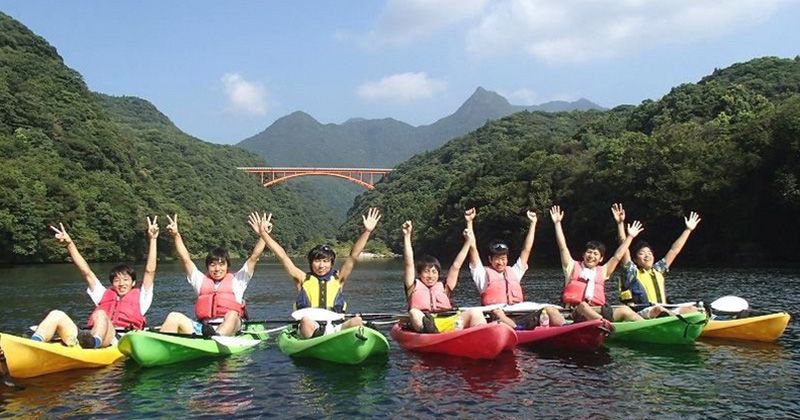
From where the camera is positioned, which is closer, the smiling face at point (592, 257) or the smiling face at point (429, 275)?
the smiling face at point (429, 275)

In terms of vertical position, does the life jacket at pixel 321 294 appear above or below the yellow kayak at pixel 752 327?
above

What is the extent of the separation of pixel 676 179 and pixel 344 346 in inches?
1393

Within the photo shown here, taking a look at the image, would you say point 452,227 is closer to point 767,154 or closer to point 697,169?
point 697,169

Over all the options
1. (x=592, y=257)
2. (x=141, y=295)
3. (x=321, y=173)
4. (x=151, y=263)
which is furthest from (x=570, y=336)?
(x=321, y=173)

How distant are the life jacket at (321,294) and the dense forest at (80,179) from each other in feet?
134

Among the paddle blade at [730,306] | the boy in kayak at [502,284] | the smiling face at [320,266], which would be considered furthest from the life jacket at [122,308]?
the paddle blade at [730,306]

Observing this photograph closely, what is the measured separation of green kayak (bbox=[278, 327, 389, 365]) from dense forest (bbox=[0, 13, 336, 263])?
135ft

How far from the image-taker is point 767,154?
1426 inches

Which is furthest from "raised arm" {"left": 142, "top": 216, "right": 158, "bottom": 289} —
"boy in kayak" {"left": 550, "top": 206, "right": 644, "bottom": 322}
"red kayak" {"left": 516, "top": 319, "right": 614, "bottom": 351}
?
"boy in kayak" {"left": 550, "top": 206, "right": 644, "bottom": 322}

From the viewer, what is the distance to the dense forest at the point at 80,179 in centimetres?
4697

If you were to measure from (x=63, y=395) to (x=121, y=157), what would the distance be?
6865 cm

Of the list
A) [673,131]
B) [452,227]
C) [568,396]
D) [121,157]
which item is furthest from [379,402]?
[121,157]

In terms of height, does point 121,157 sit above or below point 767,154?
above

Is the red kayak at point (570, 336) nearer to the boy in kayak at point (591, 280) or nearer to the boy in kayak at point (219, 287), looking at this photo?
the boy in kayak at point (591, 280)
